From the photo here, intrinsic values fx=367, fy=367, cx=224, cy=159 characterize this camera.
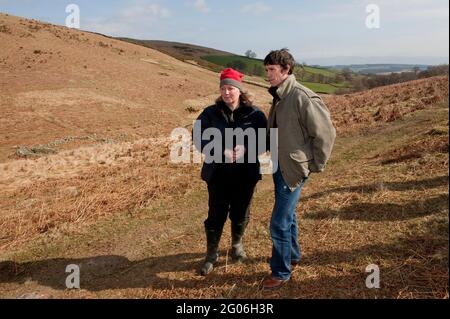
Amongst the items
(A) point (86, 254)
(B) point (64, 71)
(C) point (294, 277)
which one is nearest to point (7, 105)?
(B) point (64, 71)

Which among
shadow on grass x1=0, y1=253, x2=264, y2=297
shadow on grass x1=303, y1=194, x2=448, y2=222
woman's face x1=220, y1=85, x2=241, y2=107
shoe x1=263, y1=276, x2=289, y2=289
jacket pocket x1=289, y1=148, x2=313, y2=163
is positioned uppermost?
woman's face x1=220, y1=85, x2=241, y2=107

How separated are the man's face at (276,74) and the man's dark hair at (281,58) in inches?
1.4

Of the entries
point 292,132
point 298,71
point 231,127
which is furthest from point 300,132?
point 298,71

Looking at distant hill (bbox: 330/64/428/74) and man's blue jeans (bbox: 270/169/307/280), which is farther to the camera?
distant hill (bbox: 330/64/428/74)

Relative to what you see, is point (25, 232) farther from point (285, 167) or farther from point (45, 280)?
point (285, 167)

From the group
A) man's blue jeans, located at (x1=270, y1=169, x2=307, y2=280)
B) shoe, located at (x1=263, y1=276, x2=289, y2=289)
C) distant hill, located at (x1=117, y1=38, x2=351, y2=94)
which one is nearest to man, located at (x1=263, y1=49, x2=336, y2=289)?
man's blue jeans, located at (x1=270, y1=169, x2=307, y2=280)

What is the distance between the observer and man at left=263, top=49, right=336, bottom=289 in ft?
13.1

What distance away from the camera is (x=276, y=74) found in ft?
13.5

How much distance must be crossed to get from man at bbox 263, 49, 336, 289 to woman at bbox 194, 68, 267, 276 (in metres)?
0.58

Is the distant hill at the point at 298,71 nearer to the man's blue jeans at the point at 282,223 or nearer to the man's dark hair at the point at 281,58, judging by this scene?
the man's dark hair at the point at 281,58

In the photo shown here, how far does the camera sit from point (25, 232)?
7281 millimetres

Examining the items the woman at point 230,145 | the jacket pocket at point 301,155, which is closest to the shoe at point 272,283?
the woman at point 230,145

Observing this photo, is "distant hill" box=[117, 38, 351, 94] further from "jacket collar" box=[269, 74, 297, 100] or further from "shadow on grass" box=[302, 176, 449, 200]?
"jacket collar" box=[269, 74, 297, 100]

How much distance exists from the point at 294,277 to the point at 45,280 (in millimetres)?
3674
